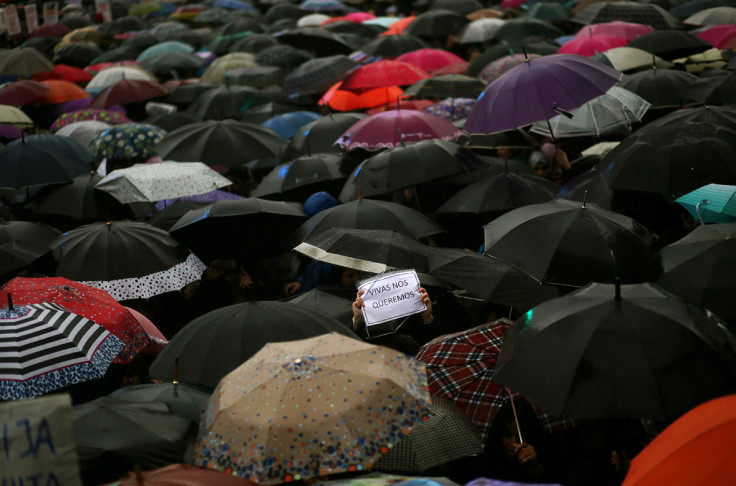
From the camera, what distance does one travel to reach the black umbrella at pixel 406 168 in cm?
764

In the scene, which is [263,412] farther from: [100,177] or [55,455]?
[100,177]

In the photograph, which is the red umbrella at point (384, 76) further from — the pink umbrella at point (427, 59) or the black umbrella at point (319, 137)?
the pink umbrella at point (427, 59)

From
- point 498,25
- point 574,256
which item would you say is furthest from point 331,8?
point 574,256

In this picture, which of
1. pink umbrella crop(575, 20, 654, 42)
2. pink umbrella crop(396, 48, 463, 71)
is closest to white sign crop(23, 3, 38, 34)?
pink umbrella crop(396, 48, 463, 71)

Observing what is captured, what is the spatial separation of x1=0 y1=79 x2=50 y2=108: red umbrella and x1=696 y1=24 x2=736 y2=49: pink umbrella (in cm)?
1007

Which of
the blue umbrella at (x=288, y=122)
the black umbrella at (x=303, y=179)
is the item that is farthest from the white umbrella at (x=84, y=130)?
the black umbrella at (x=303, y=179)

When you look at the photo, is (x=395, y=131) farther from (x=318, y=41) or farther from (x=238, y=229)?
(x=318, y=41)

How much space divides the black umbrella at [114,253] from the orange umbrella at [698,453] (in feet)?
14.7

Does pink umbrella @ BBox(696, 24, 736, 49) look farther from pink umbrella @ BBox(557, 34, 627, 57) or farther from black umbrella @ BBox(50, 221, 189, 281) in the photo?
black umbrella @ BBox(50, 221, 189, 281)

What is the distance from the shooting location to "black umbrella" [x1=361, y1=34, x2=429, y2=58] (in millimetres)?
14737

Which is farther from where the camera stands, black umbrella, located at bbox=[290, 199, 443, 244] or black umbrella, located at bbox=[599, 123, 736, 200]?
black umbrella, located at bbox=[290, 199, 443, 244]

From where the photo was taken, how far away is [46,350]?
15.3ft

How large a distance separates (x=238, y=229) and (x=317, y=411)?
3.63m

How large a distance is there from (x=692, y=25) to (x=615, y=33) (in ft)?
5.99
